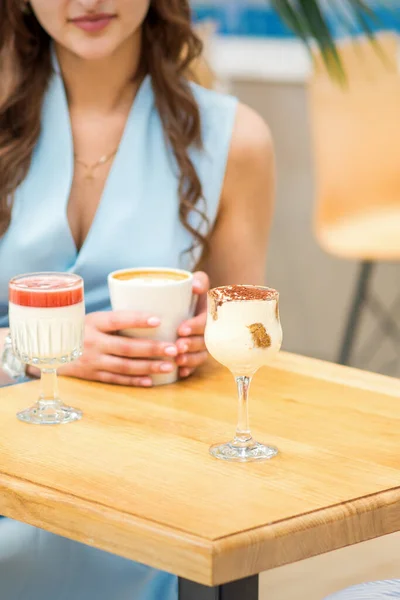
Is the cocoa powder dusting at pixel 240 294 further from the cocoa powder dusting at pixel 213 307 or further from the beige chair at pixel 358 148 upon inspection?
the beige chair at pixel 358 148

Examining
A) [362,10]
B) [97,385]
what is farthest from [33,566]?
[362,10]

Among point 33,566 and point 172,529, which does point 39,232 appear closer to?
point 33,566

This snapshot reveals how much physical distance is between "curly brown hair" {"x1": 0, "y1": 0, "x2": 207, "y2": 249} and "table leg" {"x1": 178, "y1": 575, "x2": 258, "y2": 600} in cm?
96

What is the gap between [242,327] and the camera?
4.63ft

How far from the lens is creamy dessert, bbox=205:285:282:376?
4.62ft

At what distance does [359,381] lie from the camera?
1.78 metres

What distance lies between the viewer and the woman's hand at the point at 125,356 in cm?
173

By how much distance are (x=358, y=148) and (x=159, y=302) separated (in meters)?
2.64

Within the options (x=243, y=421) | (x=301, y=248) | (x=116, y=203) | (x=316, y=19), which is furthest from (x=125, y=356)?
(x=301, y=248)

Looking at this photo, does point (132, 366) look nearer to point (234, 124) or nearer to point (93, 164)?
point (93, 164)

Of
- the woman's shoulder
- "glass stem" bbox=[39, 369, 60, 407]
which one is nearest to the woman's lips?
the woman's shoulder

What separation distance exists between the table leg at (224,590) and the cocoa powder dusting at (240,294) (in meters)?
0.33

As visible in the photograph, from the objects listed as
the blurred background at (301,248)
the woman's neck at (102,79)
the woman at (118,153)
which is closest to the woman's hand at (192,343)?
the woman at (118,153)

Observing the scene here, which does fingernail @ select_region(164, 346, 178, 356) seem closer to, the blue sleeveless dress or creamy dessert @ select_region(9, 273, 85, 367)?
creamy dessert @ select_region(9, 273, 85, 367)
